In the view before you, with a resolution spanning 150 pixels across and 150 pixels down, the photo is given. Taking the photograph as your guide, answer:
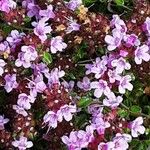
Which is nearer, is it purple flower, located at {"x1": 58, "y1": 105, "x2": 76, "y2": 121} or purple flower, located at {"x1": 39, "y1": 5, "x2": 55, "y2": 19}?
purple flower, located at {"x1": 58, "y1": 105, "x2": 76, "y2": 121}

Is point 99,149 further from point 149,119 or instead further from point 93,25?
point 93,25

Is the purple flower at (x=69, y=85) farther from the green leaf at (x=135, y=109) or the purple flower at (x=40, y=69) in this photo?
the green leaf at (x=135, y=109)

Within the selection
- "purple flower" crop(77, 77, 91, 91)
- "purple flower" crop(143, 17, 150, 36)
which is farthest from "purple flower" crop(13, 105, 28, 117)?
"purple flower" crop(143, 17, 150, 36)

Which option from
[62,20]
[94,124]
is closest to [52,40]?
[62,20]

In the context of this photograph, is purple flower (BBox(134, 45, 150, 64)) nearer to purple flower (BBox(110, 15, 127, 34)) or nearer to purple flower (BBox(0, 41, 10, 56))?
purple flower (BBox(110, 15, 127, 34))

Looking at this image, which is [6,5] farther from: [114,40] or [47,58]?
[114,40]

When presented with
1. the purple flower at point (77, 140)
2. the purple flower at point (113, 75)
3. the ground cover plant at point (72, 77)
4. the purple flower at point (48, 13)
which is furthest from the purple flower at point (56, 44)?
the purple flower at point (77, 140)

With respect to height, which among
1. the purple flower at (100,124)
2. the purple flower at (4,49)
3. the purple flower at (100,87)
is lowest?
the purple flower at (100,124)
